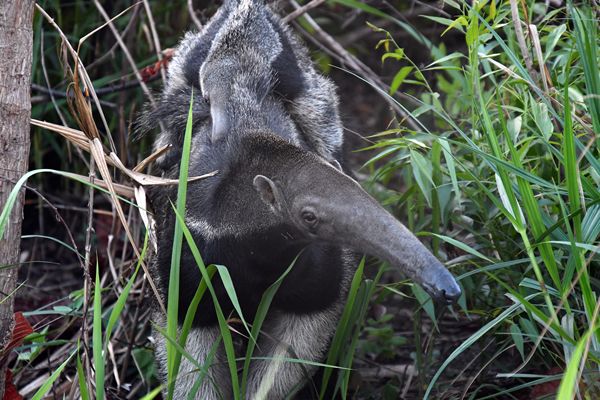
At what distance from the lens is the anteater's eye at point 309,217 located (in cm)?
325

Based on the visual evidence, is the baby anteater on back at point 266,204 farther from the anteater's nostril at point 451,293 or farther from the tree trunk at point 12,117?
the tree trunk at point 12,117

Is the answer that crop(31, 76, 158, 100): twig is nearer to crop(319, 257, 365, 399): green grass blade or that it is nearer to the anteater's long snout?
crop(319, 257, 365, 399): green grass blade

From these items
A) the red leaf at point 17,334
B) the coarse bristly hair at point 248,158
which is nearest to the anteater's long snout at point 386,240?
the coarse bristly hair at point 248,158

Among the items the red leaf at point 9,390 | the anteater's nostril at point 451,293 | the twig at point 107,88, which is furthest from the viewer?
the twig at point 107,88

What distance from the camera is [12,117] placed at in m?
3.51

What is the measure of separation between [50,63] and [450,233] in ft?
10.7

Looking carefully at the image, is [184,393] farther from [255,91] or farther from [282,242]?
[255,91]

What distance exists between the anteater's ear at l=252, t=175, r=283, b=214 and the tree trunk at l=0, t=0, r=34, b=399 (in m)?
0.93

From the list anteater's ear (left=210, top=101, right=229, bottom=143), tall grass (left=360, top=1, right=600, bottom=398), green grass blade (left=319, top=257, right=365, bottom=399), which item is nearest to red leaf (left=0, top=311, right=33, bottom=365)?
anteater's ear (left=210, top=101, right=229, bottom=143)

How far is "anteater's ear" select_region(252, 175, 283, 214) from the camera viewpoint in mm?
3410

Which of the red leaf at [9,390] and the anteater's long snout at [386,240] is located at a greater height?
the anteater's long snout at [386,240]

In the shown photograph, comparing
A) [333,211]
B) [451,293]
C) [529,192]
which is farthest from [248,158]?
[451,293]

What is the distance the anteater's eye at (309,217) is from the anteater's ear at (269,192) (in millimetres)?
162

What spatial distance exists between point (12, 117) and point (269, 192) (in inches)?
40.9
